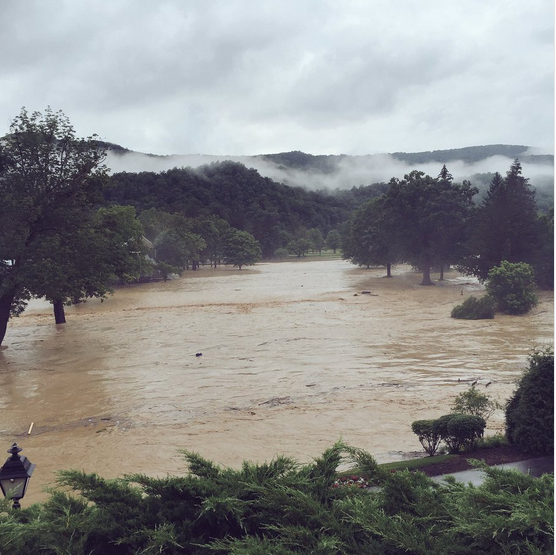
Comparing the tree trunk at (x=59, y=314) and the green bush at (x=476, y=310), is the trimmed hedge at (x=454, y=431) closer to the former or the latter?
the green bush at (x=476, y=310)

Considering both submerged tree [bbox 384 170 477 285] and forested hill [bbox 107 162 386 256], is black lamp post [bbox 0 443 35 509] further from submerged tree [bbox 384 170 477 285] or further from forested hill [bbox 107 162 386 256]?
forested hill [bbox 107 162 386 256]

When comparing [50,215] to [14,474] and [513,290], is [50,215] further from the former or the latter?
[513,290]

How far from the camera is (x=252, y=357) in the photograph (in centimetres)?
1919

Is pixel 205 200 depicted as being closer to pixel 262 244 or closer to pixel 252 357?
pixel 262 244

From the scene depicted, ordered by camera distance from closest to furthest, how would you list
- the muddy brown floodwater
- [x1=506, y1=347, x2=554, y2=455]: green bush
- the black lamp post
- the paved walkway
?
the black lamp post < the paved walkway < [x1=506, y1=347, x2=554, y2=455]: green bush < the muddy brown floodwater

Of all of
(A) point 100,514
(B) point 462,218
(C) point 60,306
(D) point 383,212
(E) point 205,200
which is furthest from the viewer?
(E) point 205,200

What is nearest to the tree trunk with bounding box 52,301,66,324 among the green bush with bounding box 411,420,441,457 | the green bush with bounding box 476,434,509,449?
the green bush with bounding box 411,420,441,457

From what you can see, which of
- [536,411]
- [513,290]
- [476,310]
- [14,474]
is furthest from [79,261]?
[513,290]

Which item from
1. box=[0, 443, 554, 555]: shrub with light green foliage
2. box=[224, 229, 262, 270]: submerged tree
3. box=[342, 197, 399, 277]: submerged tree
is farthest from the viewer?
box=[224, 229, 262, 270]: submerged tree

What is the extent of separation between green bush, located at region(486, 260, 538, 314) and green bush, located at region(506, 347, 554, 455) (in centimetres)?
2312

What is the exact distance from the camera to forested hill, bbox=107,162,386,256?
5956 centimetres

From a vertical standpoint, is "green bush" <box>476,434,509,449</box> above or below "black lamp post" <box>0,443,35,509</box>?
below

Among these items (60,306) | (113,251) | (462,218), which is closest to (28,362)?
(113,251)

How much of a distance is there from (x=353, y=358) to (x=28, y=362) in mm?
11190
